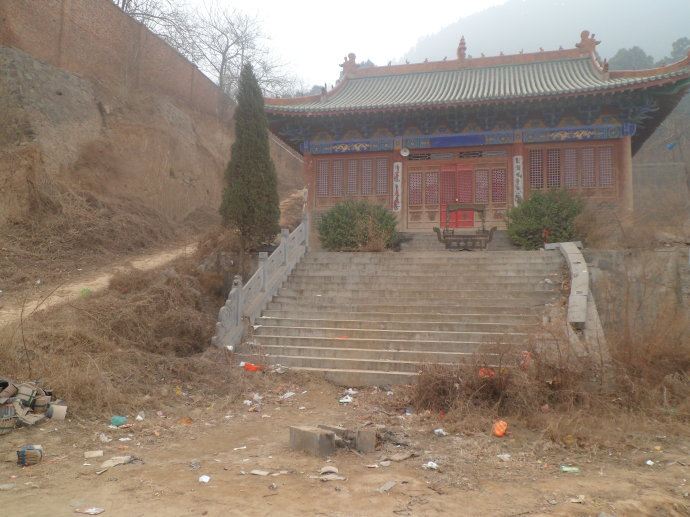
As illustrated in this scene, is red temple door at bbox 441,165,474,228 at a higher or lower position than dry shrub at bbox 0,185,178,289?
higher

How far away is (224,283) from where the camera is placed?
10.2m

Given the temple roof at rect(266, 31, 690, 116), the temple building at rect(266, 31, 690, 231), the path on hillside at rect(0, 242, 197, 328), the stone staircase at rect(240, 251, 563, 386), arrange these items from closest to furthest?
the stone staircase at rect(240, 251, 563, 386) → the path on hillside at rect(0, 242, 197, 328) → the temple roof at rect(266, 31, 690, 116) → the temple building at rect(266, 31, 690, 231)

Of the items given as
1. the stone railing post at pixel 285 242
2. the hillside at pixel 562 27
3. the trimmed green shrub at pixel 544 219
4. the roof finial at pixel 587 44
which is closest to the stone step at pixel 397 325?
the stone railing post at pixel 285 242

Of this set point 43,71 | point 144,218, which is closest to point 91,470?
point 144,218

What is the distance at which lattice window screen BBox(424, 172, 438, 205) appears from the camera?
15.6m

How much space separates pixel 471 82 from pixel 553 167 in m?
4.55

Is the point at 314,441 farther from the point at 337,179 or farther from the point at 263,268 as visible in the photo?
the point at 337,179

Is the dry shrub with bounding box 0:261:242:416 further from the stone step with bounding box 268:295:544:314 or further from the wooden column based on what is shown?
the wooden column

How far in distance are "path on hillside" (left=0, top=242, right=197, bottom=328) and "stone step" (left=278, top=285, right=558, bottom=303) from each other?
125 inches

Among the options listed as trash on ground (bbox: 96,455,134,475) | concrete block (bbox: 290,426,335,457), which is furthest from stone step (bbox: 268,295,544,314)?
trash on ground (bbox: 96,455,134,475)

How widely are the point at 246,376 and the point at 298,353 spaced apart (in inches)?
43.7

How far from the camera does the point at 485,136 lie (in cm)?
1512

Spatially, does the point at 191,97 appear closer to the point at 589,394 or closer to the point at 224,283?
the point at 224,283

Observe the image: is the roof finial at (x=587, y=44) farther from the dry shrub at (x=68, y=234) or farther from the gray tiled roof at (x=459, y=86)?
the dry shrub at (x=68, y=234)
